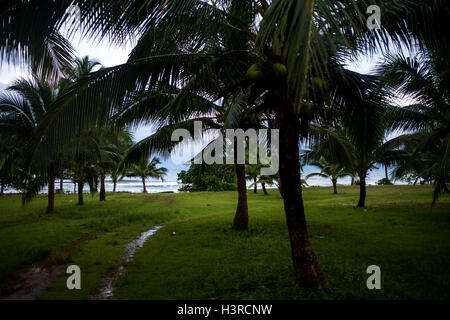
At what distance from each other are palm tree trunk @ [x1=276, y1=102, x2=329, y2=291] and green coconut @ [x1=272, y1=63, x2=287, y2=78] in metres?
0.54

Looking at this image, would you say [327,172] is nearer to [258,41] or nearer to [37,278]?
[258,41]

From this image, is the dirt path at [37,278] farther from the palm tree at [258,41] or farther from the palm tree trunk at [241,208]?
the palm tree trunk at [241,208]

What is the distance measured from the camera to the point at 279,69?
3.22m

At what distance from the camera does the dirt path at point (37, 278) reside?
3.87 metres

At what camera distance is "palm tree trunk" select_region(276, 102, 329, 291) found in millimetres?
3725

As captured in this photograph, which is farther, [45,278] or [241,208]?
[241,208]

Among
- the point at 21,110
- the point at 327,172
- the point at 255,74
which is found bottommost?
the point at 327,172

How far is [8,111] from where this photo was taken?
38.1 ft

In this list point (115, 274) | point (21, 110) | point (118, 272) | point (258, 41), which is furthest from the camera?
point (21, 110)

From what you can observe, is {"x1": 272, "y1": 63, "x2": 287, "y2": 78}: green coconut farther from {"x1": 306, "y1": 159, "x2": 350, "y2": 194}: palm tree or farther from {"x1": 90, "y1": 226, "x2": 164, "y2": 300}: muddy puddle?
{"x1": 306, "y1": 159, "x2": 350, "y2": 194}: palm tree

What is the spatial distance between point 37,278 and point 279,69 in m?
4.95

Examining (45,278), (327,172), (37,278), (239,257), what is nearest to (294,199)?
(239,257)

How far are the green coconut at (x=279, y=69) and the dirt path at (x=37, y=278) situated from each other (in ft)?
14.3
